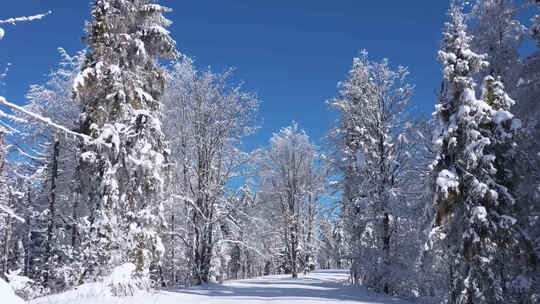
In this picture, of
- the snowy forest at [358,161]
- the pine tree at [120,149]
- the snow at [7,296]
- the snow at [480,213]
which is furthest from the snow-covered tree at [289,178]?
the snow at [7,296]

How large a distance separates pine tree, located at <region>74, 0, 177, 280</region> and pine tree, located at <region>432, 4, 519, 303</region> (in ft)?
30.7

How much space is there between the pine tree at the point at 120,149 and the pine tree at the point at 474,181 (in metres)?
9.37

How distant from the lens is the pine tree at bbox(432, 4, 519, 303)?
1109cm

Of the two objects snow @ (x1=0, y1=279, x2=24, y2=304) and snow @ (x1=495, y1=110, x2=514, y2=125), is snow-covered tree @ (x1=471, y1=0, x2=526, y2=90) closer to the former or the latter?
snow @ (x1=495, y1=110, x2=514, y2=125)

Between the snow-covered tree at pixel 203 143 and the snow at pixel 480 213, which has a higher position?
the snow-covered tree at pixel 203 143

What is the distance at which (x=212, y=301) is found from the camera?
34.5 ft

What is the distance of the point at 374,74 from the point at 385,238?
7448 mm

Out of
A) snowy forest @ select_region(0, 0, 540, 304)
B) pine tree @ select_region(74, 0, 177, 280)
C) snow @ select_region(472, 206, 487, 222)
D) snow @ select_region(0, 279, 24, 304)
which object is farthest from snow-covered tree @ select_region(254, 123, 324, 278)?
snow @ select_region(0, 279, 24, 304)

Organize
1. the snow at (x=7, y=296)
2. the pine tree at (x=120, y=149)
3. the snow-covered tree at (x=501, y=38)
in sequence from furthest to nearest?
the snow-covered tree at (x=501, y=38) < the pine tree at (x=120, y=149) < the snow at (x=7, y=296)

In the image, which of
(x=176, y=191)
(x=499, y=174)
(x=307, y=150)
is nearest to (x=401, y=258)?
(x=499, y=174)

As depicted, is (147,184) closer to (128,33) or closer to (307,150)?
(128,33)

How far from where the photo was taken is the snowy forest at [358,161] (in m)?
11.4

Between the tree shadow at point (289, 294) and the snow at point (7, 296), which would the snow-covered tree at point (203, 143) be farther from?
the snow at point (7, 296)

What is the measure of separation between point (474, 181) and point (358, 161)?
697cm
